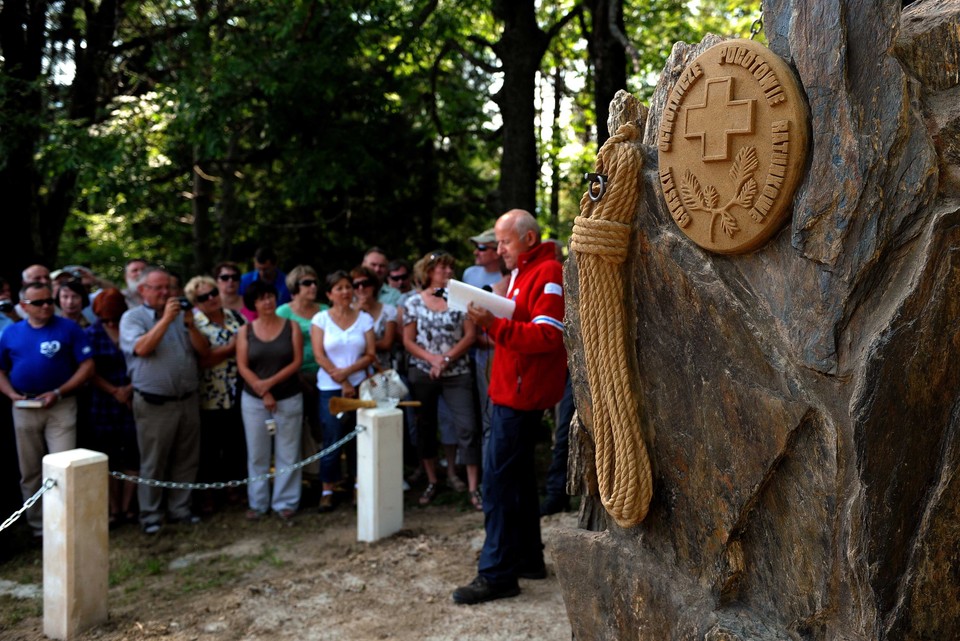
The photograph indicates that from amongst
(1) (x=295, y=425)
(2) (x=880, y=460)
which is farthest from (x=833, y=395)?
(1) (x=295, y=425)

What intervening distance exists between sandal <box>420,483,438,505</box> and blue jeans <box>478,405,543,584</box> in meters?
1.93

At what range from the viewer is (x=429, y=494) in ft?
22.5

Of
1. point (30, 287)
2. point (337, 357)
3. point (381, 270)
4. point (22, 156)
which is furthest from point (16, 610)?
point (22, 156)

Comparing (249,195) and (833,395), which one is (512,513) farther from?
(249,195)

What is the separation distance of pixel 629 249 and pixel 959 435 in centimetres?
116

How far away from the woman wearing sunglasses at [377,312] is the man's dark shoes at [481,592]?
2489mm

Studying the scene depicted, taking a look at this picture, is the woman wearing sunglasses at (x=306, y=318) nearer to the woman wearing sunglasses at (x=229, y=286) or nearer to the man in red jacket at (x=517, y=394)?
the woman wearing sunglasses at (x=229, y=286)

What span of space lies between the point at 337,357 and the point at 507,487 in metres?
2.39

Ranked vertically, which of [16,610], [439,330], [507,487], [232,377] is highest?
[439,330]

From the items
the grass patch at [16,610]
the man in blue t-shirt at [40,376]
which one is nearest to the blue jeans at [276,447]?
the man in blue t-shirt at [40,376]

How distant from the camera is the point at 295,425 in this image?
21.7 ft

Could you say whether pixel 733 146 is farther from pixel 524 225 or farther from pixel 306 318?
pixel 306 318

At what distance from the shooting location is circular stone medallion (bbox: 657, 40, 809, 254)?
Result: 7.88 ft

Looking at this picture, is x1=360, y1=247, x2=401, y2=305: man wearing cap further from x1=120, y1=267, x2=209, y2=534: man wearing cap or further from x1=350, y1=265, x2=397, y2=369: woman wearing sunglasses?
x1=120, y1=267, x2=209, y2=534: man wearing cap
